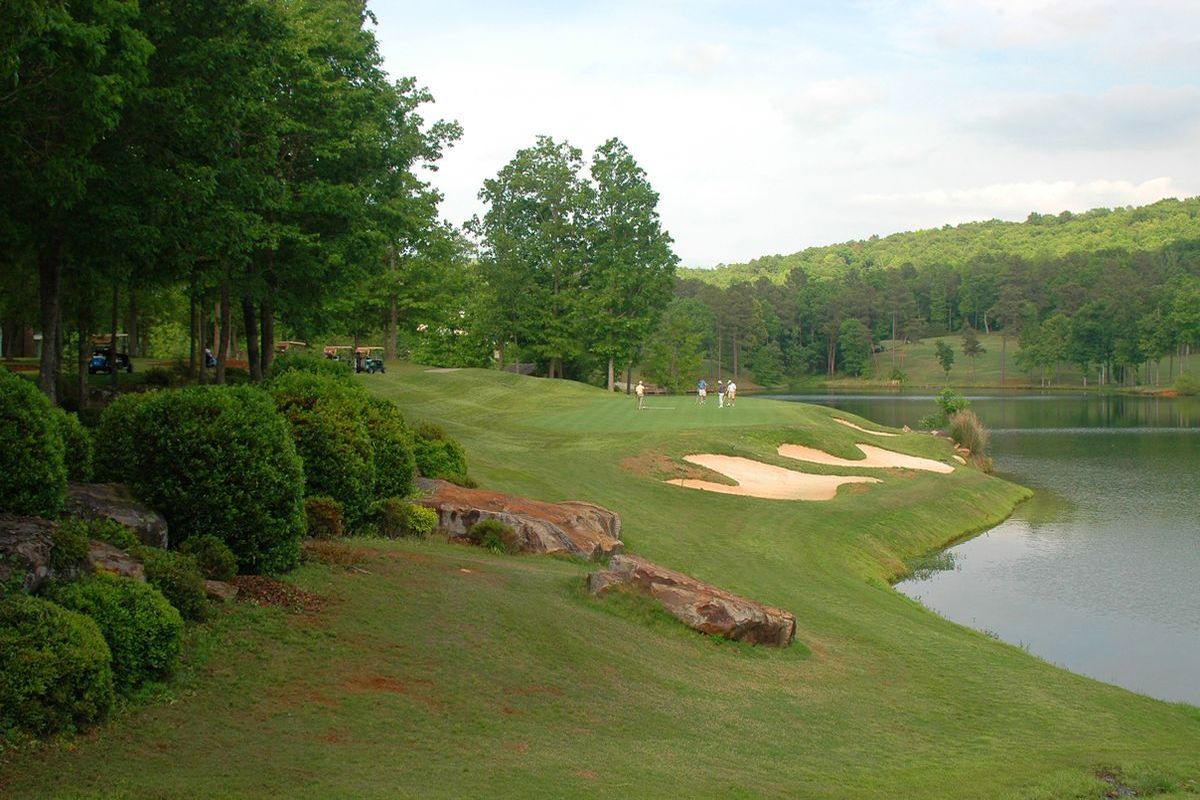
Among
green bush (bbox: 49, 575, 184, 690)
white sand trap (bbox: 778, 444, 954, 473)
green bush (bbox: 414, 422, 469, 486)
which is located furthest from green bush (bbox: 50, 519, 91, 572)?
white sand trap (bbox: 778, 444, 954, 473)

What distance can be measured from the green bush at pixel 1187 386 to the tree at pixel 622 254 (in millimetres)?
72939

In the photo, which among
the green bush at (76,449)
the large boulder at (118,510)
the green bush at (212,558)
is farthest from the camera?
the green bush at (76,449)

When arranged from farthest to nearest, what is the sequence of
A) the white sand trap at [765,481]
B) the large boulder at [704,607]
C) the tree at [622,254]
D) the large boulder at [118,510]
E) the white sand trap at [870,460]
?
the tree at [622,254], the white sand trap at [870,460], the white sand trap at [765,481], the large boulder at [704,607], the large boulder at [118,510]

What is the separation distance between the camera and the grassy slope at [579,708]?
766cm

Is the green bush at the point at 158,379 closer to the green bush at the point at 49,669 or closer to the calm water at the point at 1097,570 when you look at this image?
the calm water at the point at 1097,570

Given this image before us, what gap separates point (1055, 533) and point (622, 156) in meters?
46.0

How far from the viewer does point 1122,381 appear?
5276 inches

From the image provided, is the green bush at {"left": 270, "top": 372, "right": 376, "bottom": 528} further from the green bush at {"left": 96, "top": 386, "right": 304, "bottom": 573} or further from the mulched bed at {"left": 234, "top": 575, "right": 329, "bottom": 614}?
the mulched bed at {"left": 234, "top": 575, "right": 329, "bottom": 614}

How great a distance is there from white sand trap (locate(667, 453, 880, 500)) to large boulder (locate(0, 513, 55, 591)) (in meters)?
23.9

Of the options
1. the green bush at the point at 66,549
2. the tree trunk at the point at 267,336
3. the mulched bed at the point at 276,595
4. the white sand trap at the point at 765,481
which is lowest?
the white sand trap at the point at 765,481

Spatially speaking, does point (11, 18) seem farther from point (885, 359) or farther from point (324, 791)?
point (885, 359)

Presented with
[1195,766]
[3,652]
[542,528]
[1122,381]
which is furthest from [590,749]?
[1122,381]

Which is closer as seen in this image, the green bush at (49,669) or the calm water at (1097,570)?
the green bush at (49,669)

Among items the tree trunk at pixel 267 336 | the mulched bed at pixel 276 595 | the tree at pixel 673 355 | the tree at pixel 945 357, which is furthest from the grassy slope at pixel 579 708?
the tree at pixel 945 357
